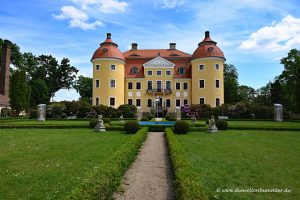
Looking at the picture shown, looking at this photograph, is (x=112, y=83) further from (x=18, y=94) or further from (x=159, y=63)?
(x=18, y=94)

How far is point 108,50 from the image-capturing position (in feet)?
130

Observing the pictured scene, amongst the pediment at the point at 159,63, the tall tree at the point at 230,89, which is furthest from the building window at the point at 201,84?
the tall tree at the point at 230,89

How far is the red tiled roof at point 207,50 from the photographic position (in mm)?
38594

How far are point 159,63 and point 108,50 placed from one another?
7.99 meters

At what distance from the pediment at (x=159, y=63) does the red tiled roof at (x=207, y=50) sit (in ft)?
12.6

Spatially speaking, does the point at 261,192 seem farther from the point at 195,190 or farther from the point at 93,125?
the point at 93,125

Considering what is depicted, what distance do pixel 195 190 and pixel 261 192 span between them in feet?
6.18

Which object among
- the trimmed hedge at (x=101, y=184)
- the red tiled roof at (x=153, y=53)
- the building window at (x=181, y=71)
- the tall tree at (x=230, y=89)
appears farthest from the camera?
the tall tree at (x=230, y=89)

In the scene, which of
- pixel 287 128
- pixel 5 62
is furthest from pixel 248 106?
pixel 5 62

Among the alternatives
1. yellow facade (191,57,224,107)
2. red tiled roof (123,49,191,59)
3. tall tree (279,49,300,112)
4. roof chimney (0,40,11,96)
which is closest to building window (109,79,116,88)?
red tiled roof (123,49,191,59)

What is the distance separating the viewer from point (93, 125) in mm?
19672

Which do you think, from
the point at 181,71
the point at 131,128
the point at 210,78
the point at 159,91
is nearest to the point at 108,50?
the point at 159,91

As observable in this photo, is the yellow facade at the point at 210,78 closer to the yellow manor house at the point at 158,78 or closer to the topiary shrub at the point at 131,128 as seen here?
the yellow manor house at the point at 158,78

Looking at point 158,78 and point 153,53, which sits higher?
point 153,53
